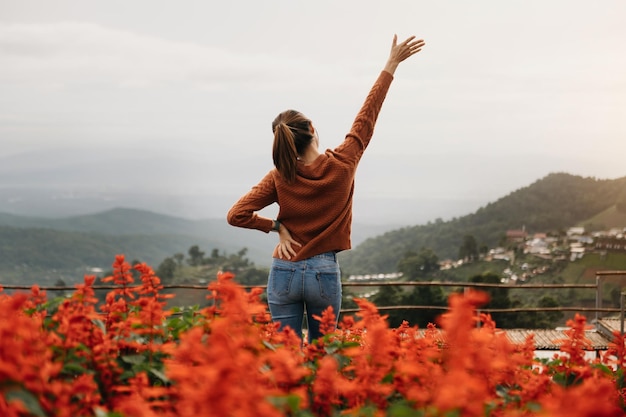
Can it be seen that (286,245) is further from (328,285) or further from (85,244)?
(85,244)

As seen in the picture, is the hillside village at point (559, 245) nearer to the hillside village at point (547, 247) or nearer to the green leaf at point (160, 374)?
the hillside village at point (547, 247)

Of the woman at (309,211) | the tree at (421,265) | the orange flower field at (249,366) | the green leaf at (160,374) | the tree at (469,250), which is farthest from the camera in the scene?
the tree at (469,250)

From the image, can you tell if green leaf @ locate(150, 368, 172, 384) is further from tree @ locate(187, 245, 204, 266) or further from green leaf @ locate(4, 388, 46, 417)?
tree @ locate(187, 245, 204, 266)

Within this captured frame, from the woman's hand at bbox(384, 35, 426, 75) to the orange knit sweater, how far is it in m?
0.16

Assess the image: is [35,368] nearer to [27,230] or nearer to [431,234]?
[431,234]

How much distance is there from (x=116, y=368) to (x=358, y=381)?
686 millimetres

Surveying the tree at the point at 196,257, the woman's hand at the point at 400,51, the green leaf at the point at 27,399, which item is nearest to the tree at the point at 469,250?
the tree at the point at 196,257

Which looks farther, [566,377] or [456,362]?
[566,377]

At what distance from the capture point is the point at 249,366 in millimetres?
1423

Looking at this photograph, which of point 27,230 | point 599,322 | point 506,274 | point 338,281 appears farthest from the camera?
point 27,230

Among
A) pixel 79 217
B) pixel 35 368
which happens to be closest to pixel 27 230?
pixel 79 217

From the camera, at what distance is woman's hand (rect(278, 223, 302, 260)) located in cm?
301

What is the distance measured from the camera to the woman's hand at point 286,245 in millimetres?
3014

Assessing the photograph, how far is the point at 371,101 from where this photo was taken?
311cm
